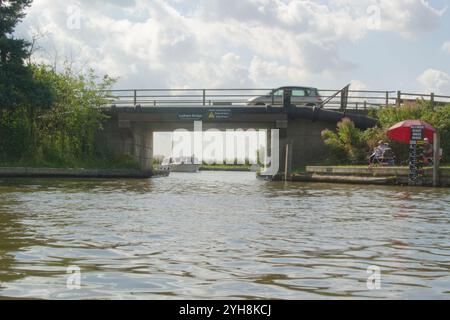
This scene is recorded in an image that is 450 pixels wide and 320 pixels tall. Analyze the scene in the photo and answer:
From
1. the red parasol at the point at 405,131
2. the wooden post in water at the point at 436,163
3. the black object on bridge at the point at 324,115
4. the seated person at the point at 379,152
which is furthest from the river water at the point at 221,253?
the black object on bridge at the point at 324,115

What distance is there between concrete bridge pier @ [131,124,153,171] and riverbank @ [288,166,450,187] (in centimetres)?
1232

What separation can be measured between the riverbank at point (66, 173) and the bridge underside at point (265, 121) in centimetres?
370

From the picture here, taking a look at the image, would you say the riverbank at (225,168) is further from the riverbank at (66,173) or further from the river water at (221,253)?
the river water at (221,253)

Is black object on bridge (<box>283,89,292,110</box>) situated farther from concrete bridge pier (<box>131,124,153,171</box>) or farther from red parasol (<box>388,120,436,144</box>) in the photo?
concrete bridge pier (<box>131,124,153,171</box>)

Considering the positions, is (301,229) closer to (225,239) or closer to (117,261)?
(225,239)

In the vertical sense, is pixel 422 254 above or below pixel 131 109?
below

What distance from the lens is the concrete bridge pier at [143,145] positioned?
3906cm

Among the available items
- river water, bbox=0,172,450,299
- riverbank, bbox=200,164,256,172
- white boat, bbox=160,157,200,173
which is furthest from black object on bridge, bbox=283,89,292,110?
riverbank, bbox=200,164,256,172

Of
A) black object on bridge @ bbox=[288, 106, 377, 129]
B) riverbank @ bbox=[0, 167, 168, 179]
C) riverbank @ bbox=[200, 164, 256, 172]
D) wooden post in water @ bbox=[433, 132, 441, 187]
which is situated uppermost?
black object on bridge @ bbox=[288, 106, 377, 129]

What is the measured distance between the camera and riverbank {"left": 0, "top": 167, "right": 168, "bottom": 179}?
2925 centimetres

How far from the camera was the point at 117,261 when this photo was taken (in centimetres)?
682

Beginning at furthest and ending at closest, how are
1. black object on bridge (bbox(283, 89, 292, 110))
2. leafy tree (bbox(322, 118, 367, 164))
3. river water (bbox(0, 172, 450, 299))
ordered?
1. black object on bridge (bbox(283, 89, 292, 110))
2. leafy tree (bbox(322, 118, 367, 164))
3. river water (bbox(0, 172, 450, 299))
